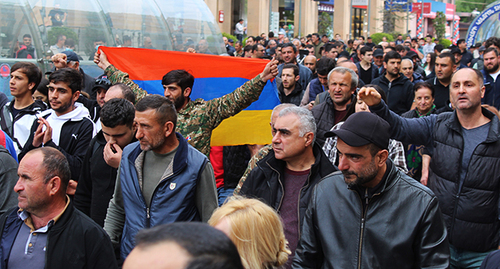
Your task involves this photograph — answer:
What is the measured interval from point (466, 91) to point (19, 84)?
501 centimetres

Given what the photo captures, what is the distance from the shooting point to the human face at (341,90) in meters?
5.80

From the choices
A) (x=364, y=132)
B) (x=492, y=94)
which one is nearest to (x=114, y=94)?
(x=364, y=132)

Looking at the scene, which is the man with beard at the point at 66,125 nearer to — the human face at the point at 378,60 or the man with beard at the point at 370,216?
the man with beard at the point at 370,216

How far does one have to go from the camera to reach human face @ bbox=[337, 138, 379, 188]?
2.86 metres

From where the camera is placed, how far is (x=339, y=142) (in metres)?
2.98

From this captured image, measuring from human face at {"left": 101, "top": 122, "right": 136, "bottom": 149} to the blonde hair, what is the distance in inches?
80.1

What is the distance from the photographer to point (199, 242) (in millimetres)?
1181

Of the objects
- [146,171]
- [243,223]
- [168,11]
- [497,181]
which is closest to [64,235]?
[146,171]

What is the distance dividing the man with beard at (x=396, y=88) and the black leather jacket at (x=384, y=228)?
6177 mm

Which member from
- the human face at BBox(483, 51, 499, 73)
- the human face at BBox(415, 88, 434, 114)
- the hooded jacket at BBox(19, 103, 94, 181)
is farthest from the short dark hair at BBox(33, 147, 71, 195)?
the human face at BBox(483, 51, 499, 73)

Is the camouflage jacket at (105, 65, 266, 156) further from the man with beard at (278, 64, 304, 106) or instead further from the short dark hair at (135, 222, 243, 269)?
the man with beard at (278, 64, 304, 106)

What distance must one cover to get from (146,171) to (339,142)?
1.58m

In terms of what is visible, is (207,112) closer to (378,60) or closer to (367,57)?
(367,57)

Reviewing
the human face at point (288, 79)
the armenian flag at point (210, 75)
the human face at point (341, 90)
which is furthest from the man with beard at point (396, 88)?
the human face at point (341, 90)
